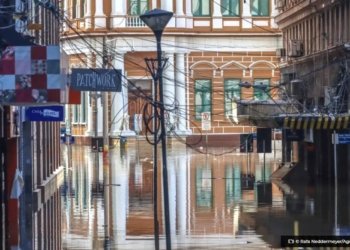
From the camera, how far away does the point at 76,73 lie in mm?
16703

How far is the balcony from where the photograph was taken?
4016cm

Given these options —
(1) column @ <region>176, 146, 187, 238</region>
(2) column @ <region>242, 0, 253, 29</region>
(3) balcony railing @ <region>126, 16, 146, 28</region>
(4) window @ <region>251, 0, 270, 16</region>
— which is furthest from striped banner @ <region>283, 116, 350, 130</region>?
(4) window @ <region>251, 0, 270, 16</region>

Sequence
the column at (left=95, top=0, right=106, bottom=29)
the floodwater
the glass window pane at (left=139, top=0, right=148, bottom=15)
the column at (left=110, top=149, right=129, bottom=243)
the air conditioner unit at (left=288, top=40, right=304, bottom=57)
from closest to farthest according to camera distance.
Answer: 1. the floodwater
2. the column at (left=110, top=149, right=129, bottom=243)
3. the air conditioner unit at (left=288, top=40, right=304, bottom=57)
4. the column at (left=95, top=0, right=106, bottom=29)
5. the glass window pane at (left=139, top=0, right=148, bottom=15)

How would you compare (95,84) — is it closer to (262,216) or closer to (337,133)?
(262,216)

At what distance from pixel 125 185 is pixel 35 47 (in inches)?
1089

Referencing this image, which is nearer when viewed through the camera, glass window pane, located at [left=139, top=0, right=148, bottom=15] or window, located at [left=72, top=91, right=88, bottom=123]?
glass window pane, located at [left=139, top=0, right=148, bottom=15]

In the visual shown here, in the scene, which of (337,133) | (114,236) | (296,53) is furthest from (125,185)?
(114,236)

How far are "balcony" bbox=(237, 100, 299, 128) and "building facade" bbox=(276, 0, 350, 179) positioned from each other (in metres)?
0.58

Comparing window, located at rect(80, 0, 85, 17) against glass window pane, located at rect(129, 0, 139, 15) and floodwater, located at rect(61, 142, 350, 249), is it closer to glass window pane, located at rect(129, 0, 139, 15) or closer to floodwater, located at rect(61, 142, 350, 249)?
glass window pane, located at rect(129, 0, 139, 15)

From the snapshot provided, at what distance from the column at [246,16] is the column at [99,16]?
936 cm

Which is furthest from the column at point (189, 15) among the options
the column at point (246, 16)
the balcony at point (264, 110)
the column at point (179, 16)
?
the balcony at point (264, 110)

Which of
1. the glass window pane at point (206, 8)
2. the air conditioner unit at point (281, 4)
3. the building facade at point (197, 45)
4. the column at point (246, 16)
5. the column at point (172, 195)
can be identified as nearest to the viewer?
the column at point (172, 195)

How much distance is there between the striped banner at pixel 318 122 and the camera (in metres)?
35.9

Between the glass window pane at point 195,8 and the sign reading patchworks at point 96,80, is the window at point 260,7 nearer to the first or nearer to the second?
the glass window pane at point 195,8
